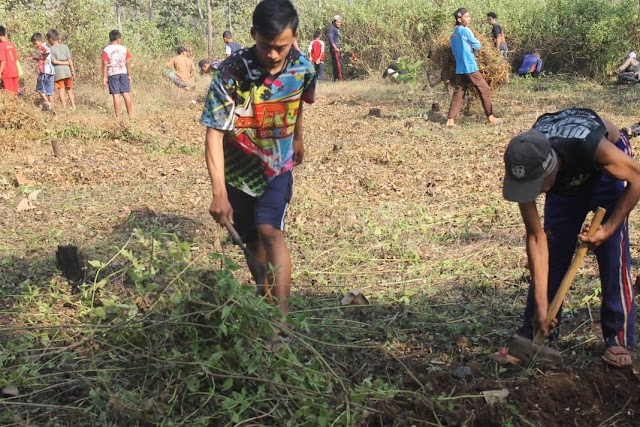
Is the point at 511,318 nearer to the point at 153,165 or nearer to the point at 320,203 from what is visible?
the point at 320,203

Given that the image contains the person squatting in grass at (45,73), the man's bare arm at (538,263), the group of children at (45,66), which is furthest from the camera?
the person squatting in grass at (45,73)

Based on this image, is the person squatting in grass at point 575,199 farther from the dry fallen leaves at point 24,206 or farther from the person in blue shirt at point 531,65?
the person in blue shirt at point 531,65

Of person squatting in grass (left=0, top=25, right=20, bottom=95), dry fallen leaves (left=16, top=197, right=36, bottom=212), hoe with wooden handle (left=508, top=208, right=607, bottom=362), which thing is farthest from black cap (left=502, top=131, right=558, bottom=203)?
person squatting in grass (left=0, top=25, right=20, bottom=95)

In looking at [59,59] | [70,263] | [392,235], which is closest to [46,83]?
[59,59]

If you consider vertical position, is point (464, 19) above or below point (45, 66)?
above

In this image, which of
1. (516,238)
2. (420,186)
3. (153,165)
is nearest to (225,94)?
Answer: (516,238)

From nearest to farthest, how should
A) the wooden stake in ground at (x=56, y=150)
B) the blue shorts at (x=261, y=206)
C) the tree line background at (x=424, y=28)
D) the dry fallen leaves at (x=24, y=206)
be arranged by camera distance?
the blue shorts at (x=261, y=206)
the dry fallen leaves at (x=24, y=206)
the wooden stake in ground at (x=56, y=150)
the tree line background at (x=424, y=28)

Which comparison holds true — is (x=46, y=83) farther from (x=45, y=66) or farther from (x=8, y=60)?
(x=8, y=60)

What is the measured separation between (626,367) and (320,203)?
3466 millimetres

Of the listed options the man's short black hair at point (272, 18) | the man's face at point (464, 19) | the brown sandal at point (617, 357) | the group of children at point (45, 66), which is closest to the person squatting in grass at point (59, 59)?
the group of children at point (45, 66)

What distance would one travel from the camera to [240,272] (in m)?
4.73

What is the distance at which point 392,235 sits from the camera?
5.35 metres

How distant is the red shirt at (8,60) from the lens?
37.7 feet

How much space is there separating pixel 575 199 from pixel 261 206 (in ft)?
4.62
